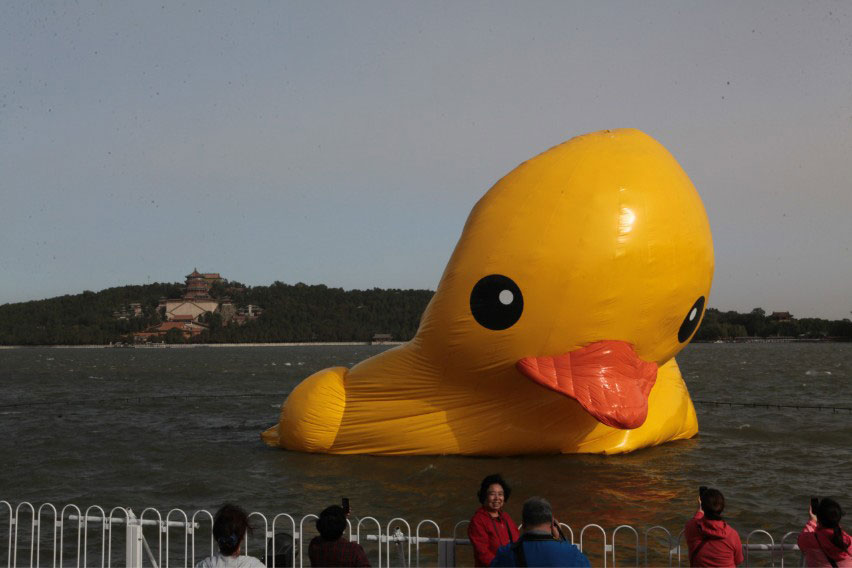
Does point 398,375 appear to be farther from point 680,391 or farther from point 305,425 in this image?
point 680,391

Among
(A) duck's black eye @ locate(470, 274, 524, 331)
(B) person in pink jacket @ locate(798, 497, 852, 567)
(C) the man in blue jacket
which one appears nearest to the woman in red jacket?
(C) the man in blue jacket

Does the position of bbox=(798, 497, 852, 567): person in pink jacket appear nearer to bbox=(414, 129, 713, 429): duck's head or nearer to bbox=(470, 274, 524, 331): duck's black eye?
bbox=(414, 129, 713, 429): duck's head

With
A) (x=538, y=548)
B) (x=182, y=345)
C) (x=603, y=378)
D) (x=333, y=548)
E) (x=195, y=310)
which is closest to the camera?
(x=538, y=548)

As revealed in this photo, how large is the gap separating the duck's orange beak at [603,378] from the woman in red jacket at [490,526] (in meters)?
4.83

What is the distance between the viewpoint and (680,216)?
1141cm

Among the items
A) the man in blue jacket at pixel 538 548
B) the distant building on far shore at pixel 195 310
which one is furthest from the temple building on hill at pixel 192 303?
the man in blue jacket at pixel 538 548

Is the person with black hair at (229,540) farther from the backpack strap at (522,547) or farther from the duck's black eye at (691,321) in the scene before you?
the duck's black eye at (691,321)

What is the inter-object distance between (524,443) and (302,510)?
3359 mm

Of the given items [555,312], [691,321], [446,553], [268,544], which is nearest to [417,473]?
[555,312]

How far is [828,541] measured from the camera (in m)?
5.38

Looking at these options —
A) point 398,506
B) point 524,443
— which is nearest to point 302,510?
point 398,506

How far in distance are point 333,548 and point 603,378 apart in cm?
639

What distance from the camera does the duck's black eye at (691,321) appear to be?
39.6 feet

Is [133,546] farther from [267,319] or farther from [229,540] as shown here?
[267,319]
